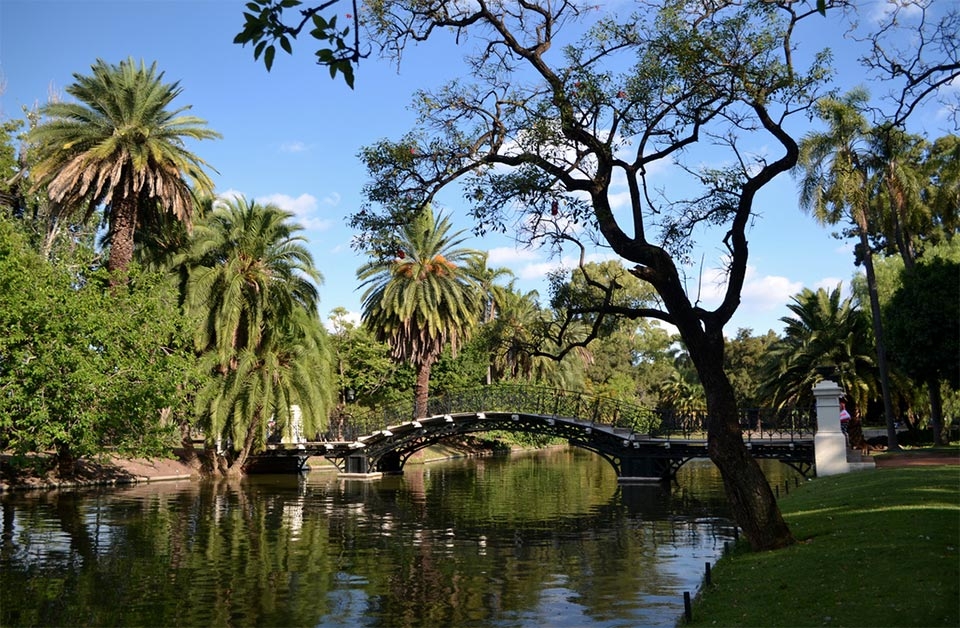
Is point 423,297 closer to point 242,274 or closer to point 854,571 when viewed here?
point 242,274

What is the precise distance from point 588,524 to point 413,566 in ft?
29.0

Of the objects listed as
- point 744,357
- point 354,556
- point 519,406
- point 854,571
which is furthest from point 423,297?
point 744,357

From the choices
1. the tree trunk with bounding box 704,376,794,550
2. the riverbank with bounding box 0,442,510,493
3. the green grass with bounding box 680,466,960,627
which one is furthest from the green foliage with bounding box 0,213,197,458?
the green grass with bounding box 680,466,960,627

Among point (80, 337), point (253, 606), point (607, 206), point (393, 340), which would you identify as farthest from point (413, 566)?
point (393, 340)

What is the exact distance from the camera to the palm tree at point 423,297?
165 ft

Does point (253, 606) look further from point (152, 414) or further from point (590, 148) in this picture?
point (152, 414)

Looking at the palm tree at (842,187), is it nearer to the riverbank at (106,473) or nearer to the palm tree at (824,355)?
the palm tree at (824,355)

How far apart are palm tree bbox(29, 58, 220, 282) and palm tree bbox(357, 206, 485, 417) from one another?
1454cm

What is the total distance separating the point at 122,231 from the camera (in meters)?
38.1

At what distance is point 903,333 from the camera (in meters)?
38.7

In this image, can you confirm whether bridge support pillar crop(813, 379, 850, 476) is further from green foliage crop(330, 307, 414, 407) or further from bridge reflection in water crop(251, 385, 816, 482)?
green foliage crop(330, 307, 414, 407)

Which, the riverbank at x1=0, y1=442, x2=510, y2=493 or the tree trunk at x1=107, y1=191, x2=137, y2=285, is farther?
the tree trunk at x1=107, y1=191, x2=137, y2=285

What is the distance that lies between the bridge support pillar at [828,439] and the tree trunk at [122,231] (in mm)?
28612

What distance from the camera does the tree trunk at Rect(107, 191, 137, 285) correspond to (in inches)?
1463
